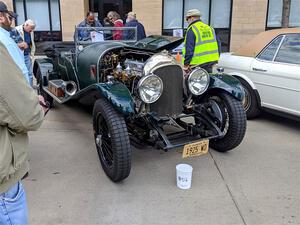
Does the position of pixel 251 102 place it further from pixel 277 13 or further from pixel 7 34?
pixel 277 13

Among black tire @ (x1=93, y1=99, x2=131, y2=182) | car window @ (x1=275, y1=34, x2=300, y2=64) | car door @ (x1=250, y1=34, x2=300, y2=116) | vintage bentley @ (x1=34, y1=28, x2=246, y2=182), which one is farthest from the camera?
car window @ (x1=275, y1=34, x2=300, y2=64)

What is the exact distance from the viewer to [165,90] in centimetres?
359

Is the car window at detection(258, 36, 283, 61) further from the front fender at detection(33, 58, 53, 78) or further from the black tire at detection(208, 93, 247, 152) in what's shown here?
the front fender at detection(33, 58, 53, 78)

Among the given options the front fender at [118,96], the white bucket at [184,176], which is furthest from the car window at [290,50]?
the front fender at [118,96]

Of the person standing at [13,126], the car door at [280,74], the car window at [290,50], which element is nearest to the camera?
the person standing at [13,126]

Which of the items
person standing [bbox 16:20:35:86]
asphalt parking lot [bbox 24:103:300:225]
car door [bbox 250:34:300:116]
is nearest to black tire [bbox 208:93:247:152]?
asphalt parking lot [bbox 24:103:300:225]

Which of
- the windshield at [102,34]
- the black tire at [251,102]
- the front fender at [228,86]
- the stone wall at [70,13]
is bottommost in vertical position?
the black tire at [251,102]

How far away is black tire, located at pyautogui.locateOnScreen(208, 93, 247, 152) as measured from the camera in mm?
3807

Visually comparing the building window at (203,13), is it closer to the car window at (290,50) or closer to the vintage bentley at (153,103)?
the car window at (290,50)

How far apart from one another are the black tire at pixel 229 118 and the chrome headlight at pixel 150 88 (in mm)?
893

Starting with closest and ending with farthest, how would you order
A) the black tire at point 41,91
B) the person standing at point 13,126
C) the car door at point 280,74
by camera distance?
the person standing at point 13,126, the car door at point 280,74, the black tire at point 41,91

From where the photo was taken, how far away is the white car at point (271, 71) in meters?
4.64

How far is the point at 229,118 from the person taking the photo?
3859 mm

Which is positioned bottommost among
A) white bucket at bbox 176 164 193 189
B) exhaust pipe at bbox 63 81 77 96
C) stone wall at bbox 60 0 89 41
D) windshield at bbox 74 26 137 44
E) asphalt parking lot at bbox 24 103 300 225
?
asphalt parking lot at bbox 24 103 300 225
